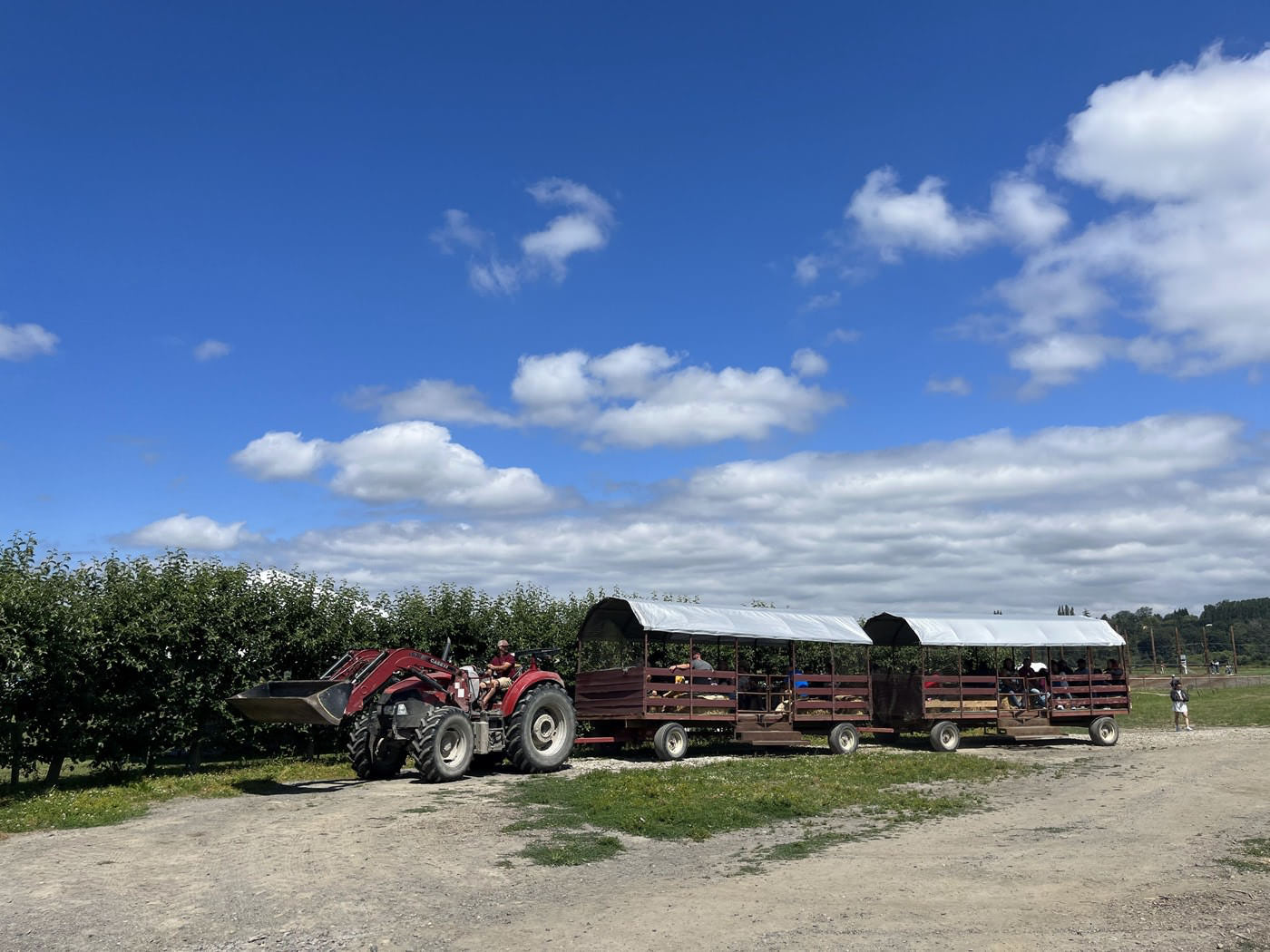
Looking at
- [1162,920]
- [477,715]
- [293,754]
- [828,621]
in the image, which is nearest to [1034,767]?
[828,621]

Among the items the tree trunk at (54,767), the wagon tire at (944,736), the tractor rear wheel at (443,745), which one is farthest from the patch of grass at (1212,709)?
the tree trunk at (54,767)

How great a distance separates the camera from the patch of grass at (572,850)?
9.67 m

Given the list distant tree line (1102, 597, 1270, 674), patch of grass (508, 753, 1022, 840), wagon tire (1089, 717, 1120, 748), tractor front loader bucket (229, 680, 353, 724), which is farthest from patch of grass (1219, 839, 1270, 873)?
distant tree line (1102, 597, 1270, 674)

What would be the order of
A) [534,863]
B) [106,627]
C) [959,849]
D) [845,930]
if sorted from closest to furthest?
[845,930], [534,863], [959,849], [106,627]

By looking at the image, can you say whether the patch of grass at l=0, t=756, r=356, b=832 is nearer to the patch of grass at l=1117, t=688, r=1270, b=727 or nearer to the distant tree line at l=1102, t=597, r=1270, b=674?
the patch of grass at l=1117, t=688, r=1270, b=727

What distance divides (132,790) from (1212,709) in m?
34.3

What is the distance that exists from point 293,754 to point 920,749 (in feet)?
42.2

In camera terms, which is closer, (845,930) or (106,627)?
(845,930)

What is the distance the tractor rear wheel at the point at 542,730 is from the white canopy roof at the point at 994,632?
8.73 meters

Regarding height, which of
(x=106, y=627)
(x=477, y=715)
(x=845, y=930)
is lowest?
(x=845, y=930)

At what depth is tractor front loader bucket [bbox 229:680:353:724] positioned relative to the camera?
13.1 meters

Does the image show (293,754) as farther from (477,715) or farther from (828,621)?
(828,621)

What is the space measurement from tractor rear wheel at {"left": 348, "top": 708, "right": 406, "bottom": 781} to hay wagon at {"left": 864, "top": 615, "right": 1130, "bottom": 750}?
11.2m

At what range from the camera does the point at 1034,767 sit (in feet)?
58.9
